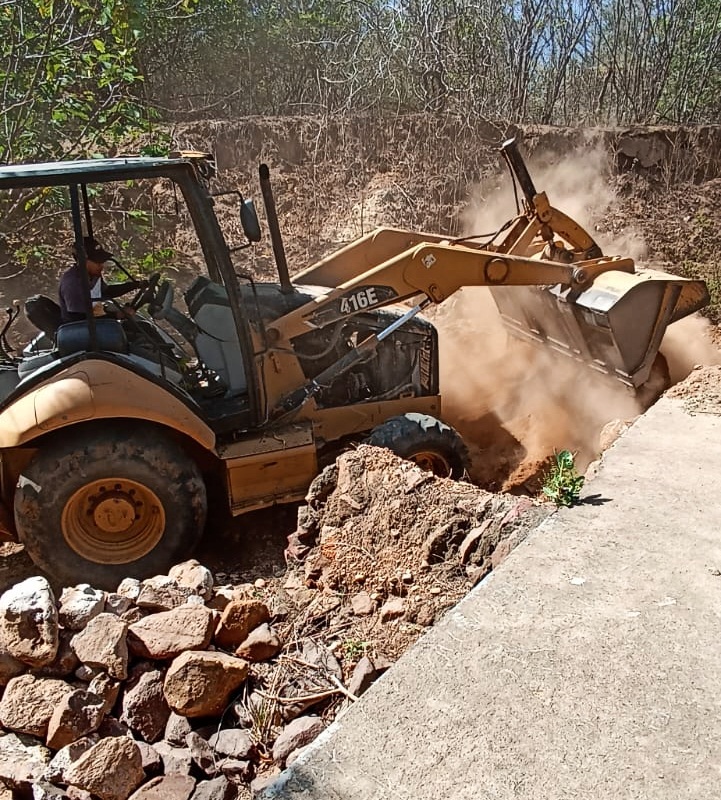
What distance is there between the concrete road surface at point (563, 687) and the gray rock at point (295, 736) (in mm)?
232

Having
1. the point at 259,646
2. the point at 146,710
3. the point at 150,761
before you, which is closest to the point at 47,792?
the point at 150,761

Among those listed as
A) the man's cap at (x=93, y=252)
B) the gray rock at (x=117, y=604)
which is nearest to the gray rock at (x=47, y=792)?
the gray rock at (x=117, y=604)

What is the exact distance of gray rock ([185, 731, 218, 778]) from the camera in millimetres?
2867

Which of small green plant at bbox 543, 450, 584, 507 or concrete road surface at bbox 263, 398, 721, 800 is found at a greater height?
small green plant at bbox 543, 450, 584, 507

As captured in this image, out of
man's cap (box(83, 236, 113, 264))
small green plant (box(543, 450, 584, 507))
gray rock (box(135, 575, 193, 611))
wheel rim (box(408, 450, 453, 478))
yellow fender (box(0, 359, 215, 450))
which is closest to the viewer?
gray rock (box(135, 575, 193, 611))

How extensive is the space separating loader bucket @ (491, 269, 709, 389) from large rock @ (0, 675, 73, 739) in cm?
436

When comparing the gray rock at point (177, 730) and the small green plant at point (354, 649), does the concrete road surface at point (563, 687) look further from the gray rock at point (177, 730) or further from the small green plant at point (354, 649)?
the gray rock at point (177, 730)

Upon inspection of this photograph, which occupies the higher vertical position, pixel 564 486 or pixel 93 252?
pixel 93 252

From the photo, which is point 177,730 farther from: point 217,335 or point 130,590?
point 217,335

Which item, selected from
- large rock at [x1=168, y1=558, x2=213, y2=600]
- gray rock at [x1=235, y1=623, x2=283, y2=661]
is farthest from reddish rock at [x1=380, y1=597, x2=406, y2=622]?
large rock at [x1=168, y1=558, x2=213, y2=600]

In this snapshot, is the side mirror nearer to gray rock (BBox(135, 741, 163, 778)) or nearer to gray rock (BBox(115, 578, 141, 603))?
gray rock (BBox(115, 578, 141, 603))

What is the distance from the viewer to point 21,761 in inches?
116

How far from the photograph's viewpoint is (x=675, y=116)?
11.6 m

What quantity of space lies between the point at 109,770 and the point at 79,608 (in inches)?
35.1
